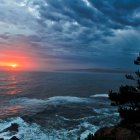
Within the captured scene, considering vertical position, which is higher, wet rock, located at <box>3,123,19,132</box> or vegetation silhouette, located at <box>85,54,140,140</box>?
vegetation silhouette, located at <box>85,54,140,140</box>

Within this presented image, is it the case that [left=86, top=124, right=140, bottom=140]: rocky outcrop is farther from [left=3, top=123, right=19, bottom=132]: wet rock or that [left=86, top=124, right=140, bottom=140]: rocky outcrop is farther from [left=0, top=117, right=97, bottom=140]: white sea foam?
[left=3, top=123, right=19, bottom=132]: wet rock

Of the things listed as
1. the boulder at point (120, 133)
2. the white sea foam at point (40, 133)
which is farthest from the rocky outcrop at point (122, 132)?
the white sea foam at point (40, 133)

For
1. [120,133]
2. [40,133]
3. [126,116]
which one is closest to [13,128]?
[40,133]

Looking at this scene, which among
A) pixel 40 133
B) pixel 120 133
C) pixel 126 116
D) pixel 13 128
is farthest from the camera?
pixel 13 128

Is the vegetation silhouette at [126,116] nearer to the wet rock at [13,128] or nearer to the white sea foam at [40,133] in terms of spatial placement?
the white sea foam at [40,133]

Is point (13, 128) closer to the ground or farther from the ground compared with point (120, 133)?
closer to the ground

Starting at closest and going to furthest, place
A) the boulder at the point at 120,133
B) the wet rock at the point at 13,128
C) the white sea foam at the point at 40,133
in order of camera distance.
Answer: the boulder at the point at 120,133 → the white sea foam at the point at 40,133 → the wet rock at the point at 13,128

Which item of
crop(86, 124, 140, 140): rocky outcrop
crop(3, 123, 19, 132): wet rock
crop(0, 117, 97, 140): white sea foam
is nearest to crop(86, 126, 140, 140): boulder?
crop(86, 124, 140, 140): rocky outcrop

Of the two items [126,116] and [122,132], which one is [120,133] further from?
[126,116]

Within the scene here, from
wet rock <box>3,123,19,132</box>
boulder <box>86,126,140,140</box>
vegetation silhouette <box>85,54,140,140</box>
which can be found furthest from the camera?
wet rock <box>3,123,19,132</box>

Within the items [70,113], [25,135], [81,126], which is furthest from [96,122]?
[25,135]

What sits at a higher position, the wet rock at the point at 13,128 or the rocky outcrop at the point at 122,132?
the rocky outcrop at the point at 122,132

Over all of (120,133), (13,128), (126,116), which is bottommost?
(13,128)

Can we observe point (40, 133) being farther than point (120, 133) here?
Yes
